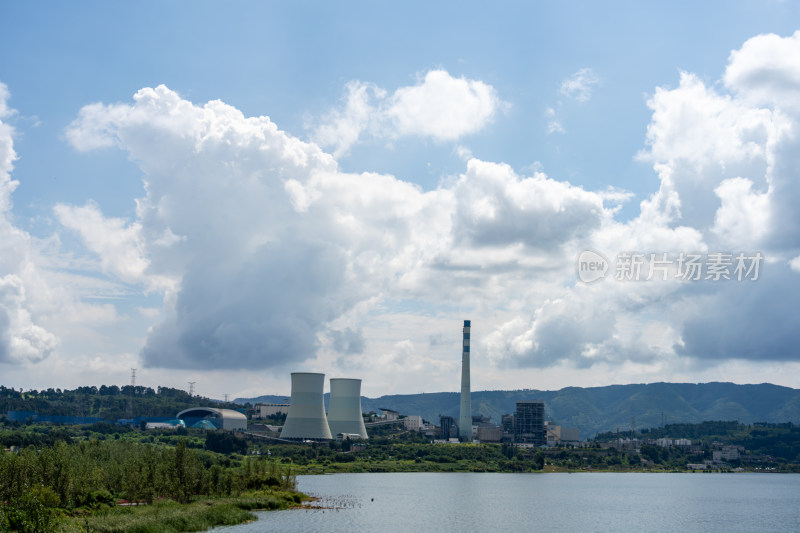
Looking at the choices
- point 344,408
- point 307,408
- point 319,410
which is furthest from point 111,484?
point 344,408

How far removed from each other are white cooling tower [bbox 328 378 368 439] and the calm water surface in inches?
2107

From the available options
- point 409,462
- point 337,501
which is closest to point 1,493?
point 337,501

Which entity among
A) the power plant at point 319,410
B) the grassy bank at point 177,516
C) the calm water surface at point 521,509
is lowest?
the calm water surface at point 521,509

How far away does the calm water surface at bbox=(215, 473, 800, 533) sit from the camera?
65688mm

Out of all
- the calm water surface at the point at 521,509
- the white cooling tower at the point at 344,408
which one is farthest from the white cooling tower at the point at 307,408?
the calm water surface at the point at 521,509

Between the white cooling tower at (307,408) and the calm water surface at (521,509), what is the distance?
102 ft

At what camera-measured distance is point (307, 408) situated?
519 feet

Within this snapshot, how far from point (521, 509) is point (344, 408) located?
10199cm

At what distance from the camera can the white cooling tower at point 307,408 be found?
6068 inches

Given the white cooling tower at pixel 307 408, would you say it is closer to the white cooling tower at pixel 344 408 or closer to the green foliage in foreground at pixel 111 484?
the white cooling tower at pixel 344 408

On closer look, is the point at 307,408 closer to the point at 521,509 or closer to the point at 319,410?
the point at 319,410

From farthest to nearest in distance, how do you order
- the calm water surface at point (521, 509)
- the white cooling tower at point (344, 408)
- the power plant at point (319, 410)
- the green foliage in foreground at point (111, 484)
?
the white cooling tower at point (344, 408)
the power plant at point (319, 410)
the calm water surface at point (521, 509)
the green foliage in foreground at point (111, 484)

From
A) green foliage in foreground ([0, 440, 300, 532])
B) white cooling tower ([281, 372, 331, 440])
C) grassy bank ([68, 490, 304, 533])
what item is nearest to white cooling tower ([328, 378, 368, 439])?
white cooling tower ([281, 372, 331, 440])

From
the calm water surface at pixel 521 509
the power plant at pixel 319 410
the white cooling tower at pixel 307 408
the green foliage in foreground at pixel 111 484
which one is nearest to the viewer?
the green foliage in foreground at pixel 111 484
